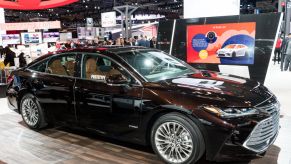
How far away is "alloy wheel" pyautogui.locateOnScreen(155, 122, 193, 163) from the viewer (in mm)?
3148

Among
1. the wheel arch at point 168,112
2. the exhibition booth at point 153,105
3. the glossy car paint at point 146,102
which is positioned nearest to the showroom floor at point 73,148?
the exhibition booth at point 153,105

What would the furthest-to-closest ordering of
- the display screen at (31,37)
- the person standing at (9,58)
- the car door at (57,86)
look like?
1. the display screen at (31,37)
2. the person standing at (9,58)
3. the car door at (57,86)

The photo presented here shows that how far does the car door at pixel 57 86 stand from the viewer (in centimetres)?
415

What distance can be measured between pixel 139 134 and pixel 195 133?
727 mm

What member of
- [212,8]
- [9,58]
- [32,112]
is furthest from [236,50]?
[9,58]

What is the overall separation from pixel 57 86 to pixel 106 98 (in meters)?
1.00

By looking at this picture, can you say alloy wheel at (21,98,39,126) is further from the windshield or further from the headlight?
the headlight

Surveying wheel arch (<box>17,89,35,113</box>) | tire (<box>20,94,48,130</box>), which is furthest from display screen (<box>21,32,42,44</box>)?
tire (<box>20,94,48,130</box>)

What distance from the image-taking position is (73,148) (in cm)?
407

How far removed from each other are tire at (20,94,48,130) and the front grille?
308 centimetres

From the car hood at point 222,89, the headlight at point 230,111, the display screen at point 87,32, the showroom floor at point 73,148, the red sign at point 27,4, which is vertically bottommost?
the showroom floor at point 73,148

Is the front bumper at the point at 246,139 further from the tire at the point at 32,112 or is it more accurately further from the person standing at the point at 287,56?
the person standing at the point at 287,56

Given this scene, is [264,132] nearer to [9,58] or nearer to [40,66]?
[40,66]

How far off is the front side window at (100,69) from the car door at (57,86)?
Result: 0.75 feet
